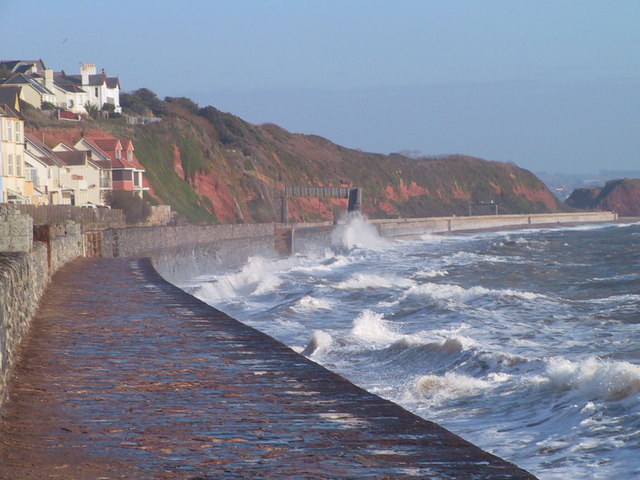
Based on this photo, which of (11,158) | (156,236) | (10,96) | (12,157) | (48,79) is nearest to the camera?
(156,236)

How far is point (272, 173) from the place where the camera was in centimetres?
10106

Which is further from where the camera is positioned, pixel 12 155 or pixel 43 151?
pixel 43 151

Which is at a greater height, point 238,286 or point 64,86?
point 64,86

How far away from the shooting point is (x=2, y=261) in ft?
24.6

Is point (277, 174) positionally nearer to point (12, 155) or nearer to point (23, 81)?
point (23, 81)

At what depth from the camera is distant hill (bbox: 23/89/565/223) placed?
7438 cm

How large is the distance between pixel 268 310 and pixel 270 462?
19182mm

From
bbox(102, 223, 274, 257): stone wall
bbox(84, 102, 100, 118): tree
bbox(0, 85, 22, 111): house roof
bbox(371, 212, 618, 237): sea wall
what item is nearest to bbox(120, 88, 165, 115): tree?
bbox(84, 102, 100, 118): tree

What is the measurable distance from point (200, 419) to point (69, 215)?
30637mm

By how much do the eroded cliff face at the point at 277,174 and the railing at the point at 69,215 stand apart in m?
22.4

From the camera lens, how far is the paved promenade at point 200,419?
4.80 metres

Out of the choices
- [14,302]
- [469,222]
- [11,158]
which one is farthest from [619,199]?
[14,302]

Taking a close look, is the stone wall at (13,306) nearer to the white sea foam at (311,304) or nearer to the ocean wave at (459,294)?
the white sea foam at (311,304)

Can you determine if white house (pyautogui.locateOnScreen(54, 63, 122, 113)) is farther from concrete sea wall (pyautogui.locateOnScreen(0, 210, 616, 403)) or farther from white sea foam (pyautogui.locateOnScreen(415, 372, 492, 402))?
white sea foam (pyautogui.locateOnScreen(415, 372, 492, 402))
